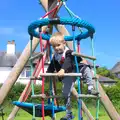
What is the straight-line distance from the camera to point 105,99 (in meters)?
7.79

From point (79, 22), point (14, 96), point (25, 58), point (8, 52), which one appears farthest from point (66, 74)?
point (8, 52)

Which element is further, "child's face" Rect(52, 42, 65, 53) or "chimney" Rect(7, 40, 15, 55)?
"chimney" Rect(7, 40, 15, 55)

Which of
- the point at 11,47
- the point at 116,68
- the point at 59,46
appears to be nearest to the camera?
the point at 59,46

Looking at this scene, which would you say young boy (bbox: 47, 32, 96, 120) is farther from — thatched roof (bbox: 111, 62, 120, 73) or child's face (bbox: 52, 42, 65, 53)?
thatched roof (bbox: 111, 62, 120, 73)

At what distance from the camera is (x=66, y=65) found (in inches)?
222

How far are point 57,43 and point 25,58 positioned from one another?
9.22ft

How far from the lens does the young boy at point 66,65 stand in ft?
18.2

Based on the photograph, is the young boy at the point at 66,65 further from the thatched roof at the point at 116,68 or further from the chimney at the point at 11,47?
the thatched roof at the point at 116,68

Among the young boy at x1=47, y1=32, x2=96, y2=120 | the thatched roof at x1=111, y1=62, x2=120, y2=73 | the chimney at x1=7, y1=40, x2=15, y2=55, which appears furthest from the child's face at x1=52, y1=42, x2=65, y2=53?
the thatched roof at x1=111, y1=62, x2=120, y2=73

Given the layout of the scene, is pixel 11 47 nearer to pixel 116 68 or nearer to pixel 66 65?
pixel 66 65

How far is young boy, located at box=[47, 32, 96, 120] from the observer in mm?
5559

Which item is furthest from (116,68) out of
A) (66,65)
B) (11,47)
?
(66,65)

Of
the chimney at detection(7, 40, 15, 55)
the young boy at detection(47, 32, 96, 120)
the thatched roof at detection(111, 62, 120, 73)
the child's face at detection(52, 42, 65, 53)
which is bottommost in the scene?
the young boy at detection(47, 32, 96, 120)

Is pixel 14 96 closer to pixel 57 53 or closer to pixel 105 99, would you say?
pixel 105 99
